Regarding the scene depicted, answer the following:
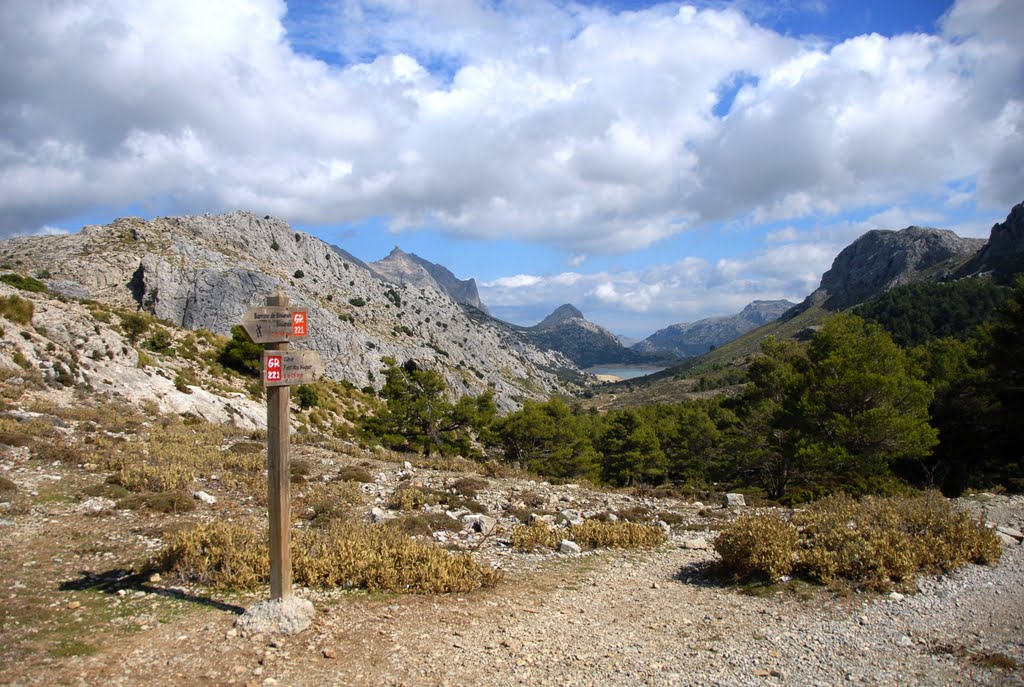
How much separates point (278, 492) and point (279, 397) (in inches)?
46.0

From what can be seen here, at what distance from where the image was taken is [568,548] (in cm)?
1086

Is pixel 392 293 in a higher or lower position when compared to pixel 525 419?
higher

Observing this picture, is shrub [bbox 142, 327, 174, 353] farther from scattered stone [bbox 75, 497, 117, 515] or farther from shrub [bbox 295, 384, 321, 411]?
scattered stone [bbox 75, 497, 117, 515]

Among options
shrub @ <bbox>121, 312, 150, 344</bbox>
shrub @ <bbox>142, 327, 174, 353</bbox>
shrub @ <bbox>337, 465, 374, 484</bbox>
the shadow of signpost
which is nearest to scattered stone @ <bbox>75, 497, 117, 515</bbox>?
the shadow of signpost

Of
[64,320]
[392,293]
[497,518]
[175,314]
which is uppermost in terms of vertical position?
[392,293]

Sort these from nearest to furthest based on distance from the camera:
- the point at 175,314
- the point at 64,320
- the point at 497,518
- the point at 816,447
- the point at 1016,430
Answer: the point at 497,518, the point at 816,447, the point at 1016,430, the point at 64,320, the point at 175,314

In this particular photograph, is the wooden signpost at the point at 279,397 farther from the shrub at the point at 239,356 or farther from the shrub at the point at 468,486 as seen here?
the shrub at the point at 239,356

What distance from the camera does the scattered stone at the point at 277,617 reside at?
655cm

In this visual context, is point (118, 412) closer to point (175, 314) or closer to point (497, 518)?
point (497, 518)

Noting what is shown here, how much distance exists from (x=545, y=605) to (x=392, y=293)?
4515 inches

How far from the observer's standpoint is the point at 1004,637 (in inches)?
263

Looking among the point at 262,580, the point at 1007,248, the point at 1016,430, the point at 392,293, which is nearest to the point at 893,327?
the point at 1007,248

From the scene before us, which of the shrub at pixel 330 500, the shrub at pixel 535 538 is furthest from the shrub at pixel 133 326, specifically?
the shrub at pixel 535 538

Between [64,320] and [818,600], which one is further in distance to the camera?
[64,320]
